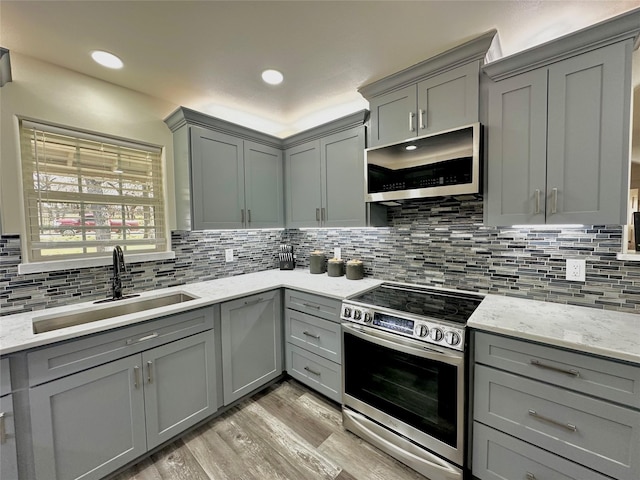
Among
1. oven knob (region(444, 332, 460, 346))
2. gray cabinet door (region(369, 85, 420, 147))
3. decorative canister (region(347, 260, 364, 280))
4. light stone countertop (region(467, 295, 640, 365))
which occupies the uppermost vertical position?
gray cabinet door (region(369, 85, 420, 147))

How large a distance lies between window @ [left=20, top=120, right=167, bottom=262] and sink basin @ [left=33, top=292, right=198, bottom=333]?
42 cm

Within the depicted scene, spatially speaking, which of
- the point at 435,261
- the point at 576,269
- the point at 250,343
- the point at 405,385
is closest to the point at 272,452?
the point at 250,343

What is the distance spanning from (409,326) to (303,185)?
1.74 meters

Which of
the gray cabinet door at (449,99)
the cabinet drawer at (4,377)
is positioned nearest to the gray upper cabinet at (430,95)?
the gray cabinet door at (449,99)

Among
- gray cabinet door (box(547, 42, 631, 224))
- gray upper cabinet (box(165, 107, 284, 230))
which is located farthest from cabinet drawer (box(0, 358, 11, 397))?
gray cabinet door (box(547, 42, 631, 224))

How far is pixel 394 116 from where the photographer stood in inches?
77.5

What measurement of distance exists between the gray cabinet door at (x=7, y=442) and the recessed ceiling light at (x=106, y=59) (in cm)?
197

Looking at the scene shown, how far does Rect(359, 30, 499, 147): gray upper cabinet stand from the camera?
1632 mm

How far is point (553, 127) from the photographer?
Result: 143cm

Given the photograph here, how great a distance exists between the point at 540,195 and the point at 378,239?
123 cm

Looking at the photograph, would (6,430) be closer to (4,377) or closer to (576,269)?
(4,377)

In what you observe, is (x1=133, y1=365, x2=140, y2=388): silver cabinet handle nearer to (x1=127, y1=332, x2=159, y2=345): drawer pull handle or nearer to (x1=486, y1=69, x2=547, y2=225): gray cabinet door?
(x1=127, y1=332, x2=159, y2=345): drawer pull handle

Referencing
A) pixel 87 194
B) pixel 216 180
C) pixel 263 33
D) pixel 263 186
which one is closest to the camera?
pixel 263 33

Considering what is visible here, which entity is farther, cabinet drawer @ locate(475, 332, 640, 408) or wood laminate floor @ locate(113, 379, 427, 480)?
wood laminate floor @ locate(113, 379, 427, 480)
